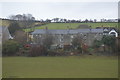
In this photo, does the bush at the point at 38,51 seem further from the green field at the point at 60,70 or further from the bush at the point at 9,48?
the green field at the point at 60,70

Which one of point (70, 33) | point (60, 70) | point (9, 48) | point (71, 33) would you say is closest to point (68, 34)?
point (70, 33)

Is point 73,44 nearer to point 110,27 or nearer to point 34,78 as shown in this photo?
point 110,27

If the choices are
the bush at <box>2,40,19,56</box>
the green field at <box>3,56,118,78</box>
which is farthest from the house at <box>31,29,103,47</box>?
the green field at <box>3,56,118,78</box>

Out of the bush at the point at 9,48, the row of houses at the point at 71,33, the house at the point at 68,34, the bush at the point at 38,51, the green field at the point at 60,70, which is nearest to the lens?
the green field at the point at 60,70

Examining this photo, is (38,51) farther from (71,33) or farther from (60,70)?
(71,33)

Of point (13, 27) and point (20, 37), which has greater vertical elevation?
point (13, 27)

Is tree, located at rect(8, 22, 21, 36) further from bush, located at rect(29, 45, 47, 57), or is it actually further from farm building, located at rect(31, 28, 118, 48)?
bush, located at rect(29, 45, 47, 57)

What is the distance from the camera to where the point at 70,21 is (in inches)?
999

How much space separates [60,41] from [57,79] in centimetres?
1591

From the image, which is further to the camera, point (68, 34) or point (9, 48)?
point (68, 34)

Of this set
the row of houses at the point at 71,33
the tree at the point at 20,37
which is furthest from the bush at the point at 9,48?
the row of houses at the point at 71,33

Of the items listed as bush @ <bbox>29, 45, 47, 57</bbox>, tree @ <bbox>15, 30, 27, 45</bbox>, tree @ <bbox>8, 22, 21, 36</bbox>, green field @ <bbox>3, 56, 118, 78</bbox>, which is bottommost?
green field @ <bbox>3, 56, 118, 78</bbox>

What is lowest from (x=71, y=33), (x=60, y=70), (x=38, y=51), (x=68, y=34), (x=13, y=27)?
(x=60, y=70)

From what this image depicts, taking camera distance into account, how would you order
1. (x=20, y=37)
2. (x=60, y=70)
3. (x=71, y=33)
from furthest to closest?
(x=71, y=33) < (x=20, y=37) < (x=60, y=70)
